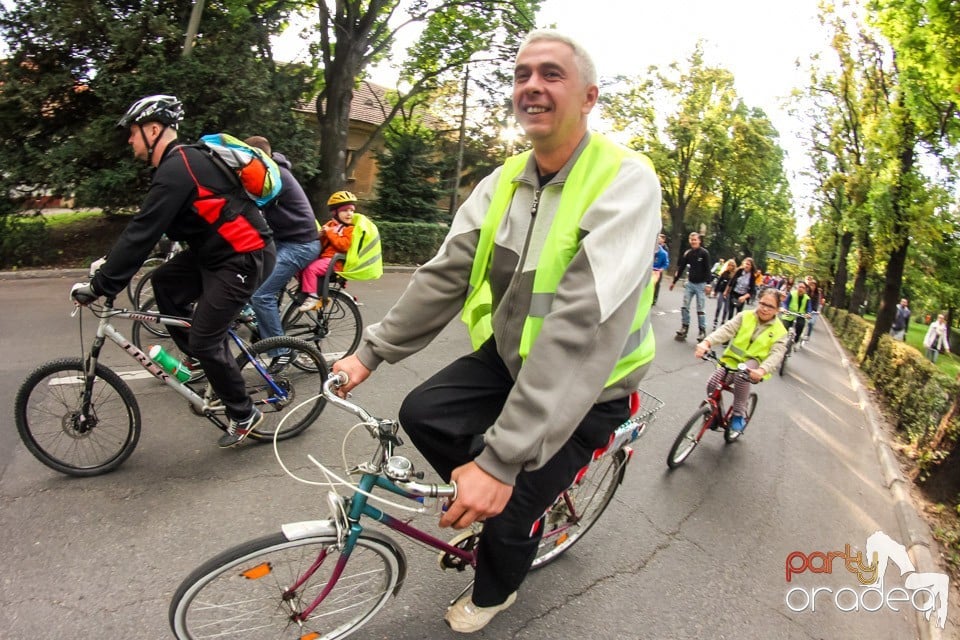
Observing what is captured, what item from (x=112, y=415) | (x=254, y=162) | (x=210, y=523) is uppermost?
(x=254, y=162)

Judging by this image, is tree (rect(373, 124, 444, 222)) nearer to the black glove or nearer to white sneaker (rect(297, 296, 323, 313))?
white sneaker (rect(297, 296, 323, 313))

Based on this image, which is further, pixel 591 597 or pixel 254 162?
pixel 254 162

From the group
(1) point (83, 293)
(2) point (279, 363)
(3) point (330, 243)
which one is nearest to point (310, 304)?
(3) point (330, 243)

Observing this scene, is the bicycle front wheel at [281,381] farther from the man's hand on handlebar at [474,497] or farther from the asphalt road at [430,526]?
the man's hand on handlebar at [474,497]

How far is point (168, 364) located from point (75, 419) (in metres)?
0.60

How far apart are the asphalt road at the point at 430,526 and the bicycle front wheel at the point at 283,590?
0.28 m

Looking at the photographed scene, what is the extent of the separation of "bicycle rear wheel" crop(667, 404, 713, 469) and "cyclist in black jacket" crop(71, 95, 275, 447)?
3.44 meters

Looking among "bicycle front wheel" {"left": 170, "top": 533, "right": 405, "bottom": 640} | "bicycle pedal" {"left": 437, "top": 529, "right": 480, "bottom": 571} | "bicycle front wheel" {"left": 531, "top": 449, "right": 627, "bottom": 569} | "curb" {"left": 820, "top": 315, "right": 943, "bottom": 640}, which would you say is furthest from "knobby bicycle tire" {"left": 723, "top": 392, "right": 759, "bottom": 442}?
"bicycle front wheel" {"left": 170, "top": 533, "right": 405, "bottom": 640}

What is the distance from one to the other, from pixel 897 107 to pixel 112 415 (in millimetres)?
14915

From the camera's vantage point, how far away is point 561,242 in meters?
1.92

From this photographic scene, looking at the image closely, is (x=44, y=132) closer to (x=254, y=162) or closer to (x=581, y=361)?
(x=254, y=162)

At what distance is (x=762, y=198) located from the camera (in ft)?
144

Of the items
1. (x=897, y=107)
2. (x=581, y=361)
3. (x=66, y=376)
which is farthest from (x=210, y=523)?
(x=897, y=107)

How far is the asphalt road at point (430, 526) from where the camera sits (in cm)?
271
